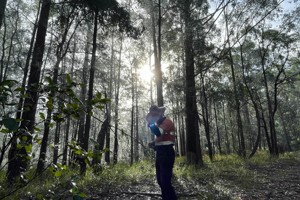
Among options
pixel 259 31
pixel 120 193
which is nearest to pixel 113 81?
pixel 259 31

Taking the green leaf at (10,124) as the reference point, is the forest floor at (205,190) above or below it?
below

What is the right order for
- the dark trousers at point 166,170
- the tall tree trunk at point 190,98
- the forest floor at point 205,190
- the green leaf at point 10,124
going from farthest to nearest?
the tall tree trunk at point 190,98 → the forest floor at point 205,190 → the dark trousers at point 166,170 → the green leaf at point 10,124

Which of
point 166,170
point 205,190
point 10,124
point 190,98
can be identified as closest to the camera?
point 10,124

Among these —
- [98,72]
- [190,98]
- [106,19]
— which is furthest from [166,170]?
[98,72]

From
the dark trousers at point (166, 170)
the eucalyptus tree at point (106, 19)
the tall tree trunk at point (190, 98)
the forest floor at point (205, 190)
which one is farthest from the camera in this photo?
the tall tree trunk at point (190, 98)

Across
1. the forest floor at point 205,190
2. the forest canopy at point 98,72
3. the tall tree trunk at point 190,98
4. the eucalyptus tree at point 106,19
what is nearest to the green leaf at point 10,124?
the forest canopy at point 98,72

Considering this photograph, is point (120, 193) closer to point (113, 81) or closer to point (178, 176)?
point (178, 176)

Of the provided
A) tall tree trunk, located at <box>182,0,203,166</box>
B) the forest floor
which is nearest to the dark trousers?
the forest floor

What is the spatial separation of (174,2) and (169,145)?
28.0 feet

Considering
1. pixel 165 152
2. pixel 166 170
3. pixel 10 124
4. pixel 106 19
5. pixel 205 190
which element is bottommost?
pixel 205 190

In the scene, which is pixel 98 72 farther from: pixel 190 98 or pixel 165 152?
pixel 165 152

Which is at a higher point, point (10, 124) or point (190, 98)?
point (190, 98)

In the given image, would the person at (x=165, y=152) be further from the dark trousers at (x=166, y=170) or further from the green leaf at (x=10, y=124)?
the green leaf at (x=10, y=124)

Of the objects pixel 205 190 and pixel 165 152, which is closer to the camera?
pixel 165 152
